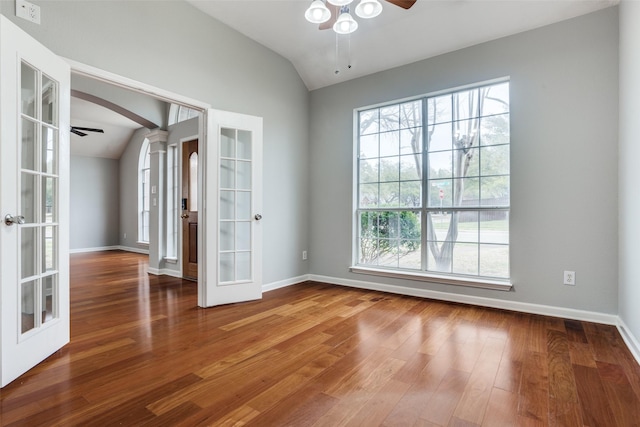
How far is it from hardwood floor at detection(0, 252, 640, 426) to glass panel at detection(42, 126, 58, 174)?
1.26 meters

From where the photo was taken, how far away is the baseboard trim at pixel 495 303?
285 centimetres

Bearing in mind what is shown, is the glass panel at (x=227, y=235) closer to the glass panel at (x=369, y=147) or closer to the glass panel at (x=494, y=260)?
the glass panel at (x=369, y=147)

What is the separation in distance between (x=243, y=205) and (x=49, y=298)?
186 cm

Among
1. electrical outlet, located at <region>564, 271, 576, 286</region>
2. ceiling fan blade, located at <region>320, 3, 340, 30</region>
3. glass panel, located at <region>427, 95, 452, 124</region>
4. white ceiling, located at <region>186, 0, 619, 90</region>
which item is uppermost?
white ceiling, located at <region>186, 0, 619, 90</region>

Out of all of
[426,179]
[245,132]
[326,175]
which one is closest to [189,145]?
[245,132]

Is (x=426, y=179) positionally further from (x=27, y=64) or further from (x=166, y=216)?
(x=166, y=216)

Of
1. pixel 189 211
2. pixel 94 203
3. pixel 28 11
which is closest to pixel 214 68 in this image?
pixel 28 11

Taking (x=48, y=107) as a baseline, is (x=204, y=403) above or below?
below

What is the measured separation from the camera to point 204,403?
164 centimetres

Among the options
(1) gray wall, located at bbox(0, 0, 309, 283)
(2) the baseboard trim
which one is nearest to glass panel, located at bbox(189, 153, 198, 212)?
(1) gray wall, located at bbox(0, 0, 309, 283)

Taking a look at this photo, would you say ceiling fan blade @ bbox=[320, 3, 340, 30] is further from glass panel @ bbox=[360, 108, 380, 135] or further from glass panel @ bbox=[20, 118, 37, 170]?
glass panel @ bbox=[20, 118, 37, 170]

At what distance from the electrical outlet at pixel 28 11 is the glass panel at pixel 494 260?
416cm

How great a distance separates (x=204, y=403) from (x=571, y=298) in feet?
10.3

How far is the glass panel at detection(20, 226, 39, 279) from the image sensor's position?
1.99m
